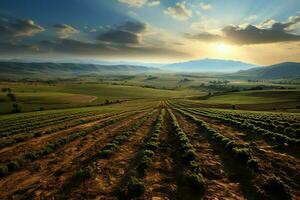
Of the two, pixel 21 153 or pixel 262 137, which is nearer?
pixel 21 153

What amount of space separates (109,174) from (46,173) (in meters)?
4.56

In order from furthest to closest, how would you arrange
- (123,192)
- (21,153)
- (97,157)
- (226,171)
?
(21,153), (97,157), (226,171), (123,192)

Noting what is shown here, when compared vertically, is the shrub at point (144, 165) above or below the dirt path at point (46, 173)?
above

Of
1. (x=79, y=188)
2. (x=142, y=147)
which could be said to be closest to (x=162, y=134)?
(x=142, y=147)

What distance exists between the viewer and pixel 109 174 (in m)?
14.4

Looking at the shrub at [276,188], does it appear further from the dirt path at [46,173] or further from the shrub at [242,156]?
the dirt path at [46,173]

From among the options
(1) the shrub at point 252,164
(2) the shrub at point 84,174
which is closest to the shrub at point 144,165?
(2) the shrub at point 84,174

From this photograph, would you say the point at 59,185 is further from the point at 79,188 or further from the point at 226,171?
the point at 226,171

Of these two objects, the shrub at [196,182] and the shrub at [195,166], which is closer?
the shrub at [196,182]

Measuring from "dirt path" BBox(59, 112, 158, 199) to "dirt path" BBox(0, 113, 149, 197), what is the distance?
182 centimetres

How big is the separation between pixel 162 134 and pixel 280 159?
45.5 feet

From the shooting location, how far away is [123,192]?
37.7 ft

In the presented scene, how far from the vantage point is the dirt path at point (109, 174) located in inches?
458

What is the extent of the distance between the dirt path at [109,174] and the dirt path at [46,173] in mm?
1815
